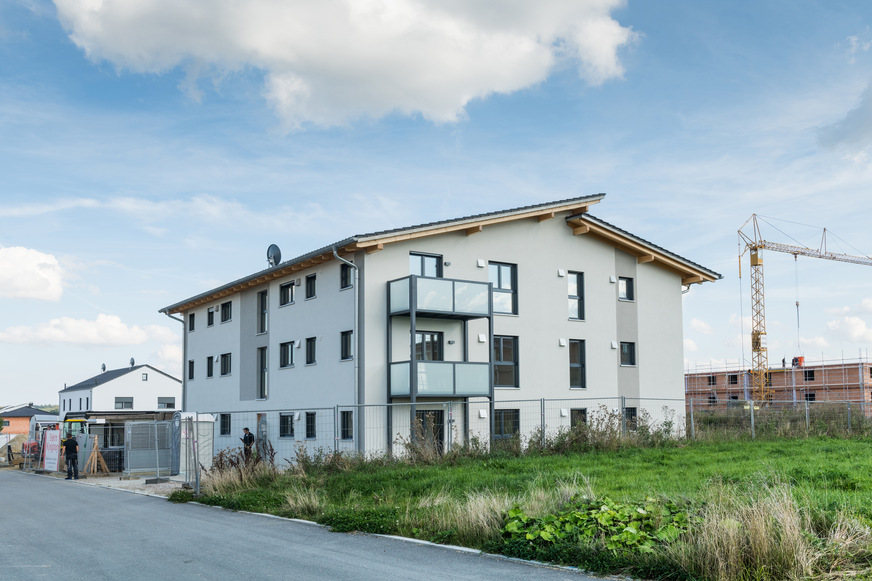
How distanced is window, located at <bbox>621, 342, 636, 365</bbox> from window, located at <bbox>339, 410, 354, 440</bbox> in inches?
458

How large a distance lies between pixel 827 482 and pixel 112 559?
1117 cm

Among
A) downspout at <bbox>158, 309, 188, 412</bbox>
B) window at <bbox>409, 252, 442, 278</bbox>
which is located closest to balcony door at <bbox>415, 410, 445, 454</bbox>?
window at <bbox>409, 252, 442, 278</bbox>

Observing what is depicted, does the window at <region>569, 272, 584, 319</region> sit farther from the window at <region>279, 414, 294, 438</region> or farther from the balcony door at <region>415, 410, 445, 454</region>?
the window at <region>279, 414, 294, 438</region>

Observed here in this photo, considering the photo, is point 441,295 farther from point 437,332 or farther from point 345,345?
point 345,345

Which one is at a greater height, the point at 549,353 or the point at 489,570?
the point at 549,353

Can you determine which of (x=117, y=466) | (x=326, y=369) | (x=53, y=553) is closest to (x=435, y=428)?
(x=326, y=369)

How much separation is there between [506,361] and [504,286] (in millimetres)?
2646

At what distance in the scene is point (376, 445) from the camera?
80.0 ft

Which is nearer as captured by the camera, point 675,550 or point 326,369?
point 675,550

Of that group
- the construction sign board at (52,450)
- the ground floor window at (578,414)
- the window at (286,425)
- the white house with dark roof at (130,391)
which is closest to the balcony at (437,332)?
the ground floor window at (578,414)

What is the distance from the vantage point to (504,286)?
93.0 ft

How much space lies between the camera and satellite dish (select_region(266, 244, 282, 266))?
33.4 meters

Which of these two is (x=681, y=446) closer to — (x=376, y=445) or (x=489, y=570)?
(x=376, y=445)

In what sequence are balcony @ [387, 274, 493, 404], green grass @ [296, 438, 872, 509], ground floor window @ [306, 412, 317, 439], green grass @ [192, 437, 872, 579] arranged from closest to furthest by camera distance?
green grass @ [192, 437, 872, 579] < green grass @ [296, 438, 872, 509] < balcony @ [387, 274, 493, 404] < ground floor window @ [306, 412, 317, 439]
